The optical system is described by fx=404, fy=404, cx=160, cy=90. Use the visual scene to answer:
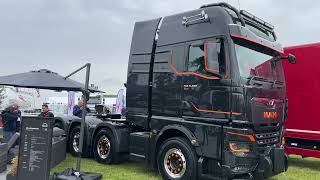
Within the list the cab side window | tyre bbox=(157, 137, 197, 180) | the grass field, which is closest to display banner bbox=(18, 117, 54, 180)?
the grass field

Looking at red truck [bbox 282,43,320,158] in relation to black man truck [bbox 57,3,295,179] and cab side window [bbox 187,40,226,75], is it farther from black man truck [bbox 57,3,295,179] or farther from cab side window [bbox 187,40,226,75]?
cab side window [bbox 187,40,226,75]

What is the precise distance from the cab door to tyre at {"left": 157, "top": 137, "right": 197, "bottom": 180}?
1.88 ft

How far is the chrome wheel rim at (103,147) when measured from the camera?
401 inches

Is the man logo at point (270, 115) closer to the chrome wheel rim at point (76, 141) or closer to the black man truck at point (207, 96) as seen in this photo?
the black man truck at point (207, 96)

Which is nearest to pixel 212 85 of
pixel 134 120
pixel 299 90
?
pixel 134 120

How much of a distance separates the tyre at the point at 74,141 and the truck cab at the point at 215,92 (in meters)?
3.15

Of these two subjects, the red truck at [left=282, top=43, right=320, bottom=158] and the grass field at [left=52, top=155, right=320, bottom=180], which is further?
the red truck at [left=282, top=43, right=320, bottom=158]

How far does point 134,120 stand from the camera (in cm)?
937

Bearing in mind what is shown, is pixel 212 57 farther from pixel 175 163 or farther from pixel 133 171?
pixel 133 171

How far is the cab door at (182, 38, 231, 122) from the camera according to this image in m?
7.39

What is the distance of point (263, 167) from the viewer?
7406 mm

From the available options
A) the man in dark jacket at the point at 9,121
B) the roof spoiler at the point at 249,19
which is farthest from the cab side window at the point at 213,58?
the man in dark jacket at the point at 9,121

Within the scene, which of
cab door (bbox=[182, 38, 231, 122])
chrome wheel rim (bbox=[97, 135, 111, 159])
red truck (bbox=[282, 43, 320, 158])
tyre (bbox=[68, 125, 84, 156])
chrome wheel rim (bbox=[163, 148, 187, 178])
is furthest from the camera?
tyre (bbox=[68, 125, 84, 156])

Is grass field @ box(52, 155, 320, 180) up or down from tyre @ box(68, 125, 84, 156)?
down
